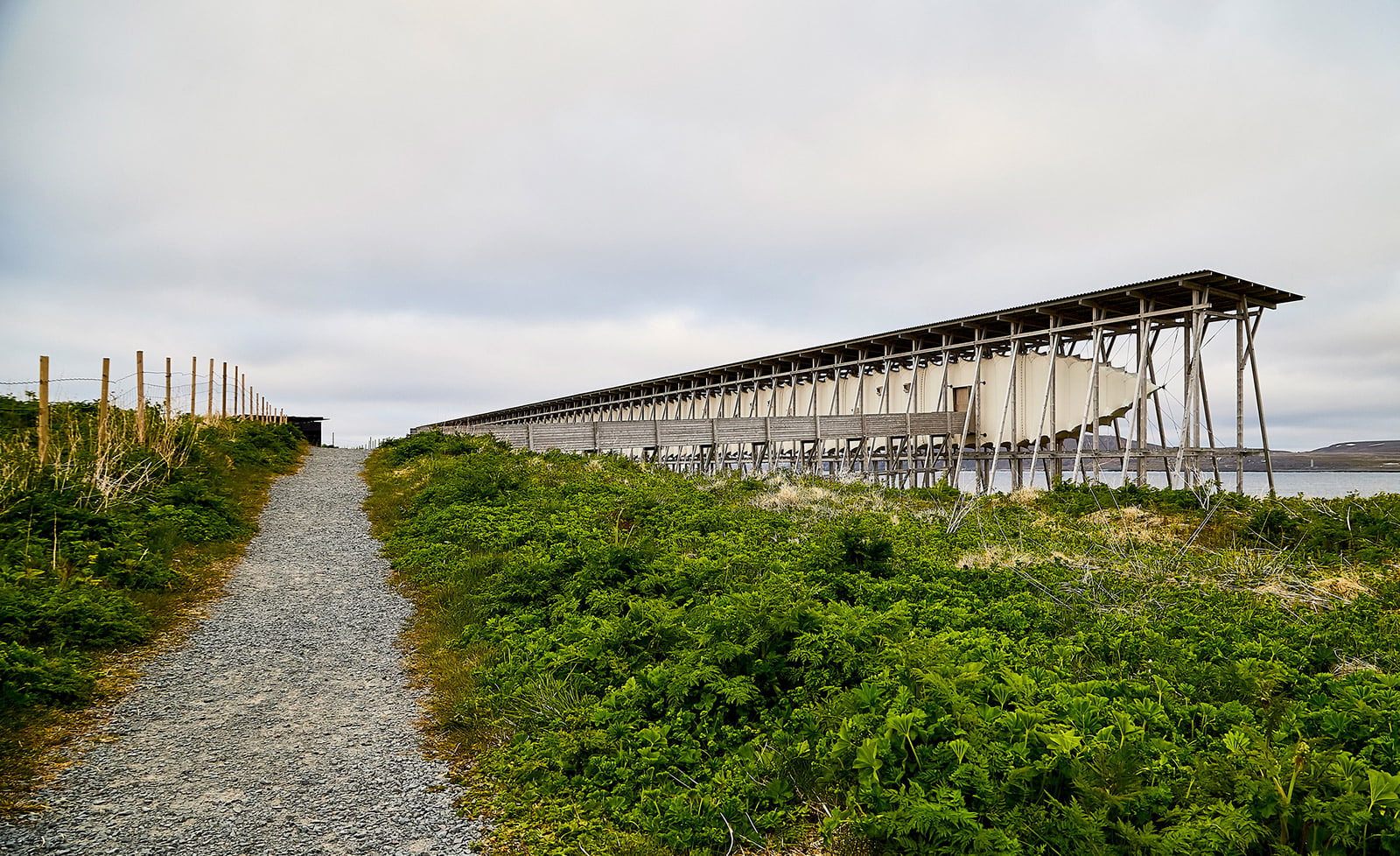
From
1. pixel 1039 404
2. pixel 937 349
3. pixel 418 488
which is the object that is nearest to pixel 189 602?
pixel 418 488

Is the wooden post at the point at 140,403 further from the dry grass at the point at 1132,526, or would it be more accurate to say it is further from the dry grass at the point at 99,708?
the dry grass at the point at 1132,526

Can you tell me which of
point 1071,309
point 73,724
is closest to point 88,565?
point 73,724

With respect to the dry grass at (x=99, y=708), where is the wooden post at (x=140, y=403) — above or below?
above

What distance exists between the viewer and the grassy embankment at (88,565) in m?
5.93

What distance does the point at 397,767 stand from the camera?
542 centimetres

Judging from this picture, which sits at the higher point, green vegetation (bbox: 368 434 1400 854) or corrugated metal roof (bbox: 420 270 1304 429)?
corrugated metal roof (bbox: 420 270 1304 429)

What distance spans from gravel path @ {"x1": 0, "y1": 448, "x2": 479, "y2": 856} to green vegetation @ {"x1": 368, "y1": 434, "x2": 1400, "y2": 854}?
0.45 m

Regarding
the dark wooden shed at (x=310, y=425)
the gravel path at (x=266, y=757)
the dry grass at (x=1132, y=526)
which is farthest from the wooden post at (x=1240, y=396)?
the dark wooden shed at (x=310, y=425)

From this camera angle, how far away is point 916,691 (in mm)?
4703

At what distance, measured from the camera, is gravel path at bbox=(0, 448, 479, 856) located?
4.50 meters

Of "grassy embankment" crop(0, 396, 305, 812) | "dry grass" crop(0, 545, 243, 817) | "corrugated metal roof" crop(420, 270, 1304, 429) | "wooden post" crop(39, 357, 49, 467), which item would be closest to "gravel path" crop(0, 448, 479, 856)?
"dry grass" crop(0, 545, 243, 817)

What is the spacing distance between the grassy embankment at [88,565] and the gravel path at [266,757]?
14.1 inches

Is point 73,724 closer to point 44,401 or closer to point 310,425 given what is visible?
point 44,401

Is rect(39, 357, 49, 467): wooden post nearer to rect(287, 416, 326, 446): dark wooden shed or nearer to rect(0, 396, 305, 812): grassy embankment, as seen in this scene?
rect(0, 396, 305, 812): grassy embankment
